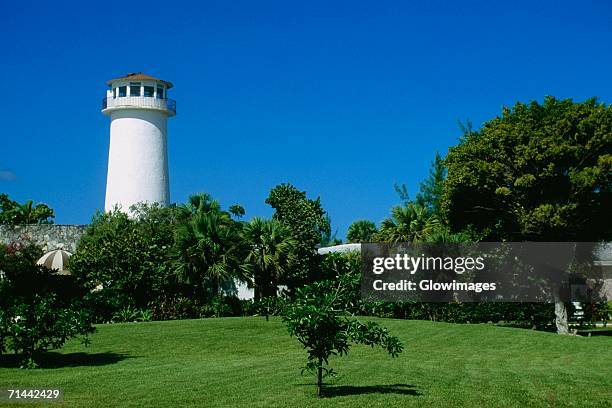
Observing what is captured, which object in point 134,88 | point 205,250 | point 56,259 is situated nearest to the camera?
point 205,250

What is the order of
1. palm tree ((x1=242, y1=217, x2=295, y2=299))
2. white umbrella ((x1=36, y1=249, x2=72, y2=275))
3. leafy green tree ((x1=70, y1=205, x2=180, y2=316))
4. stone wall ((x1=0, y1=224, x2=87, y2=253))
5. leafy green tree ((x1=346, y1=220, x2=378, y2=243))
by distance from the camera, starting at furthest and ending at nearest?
leafy green tree ((x1=346, y1=220, x2=378, y2=243)), stone wall ((x1=0, y1=224, x2=87, y2=253)), white umbrella ((x1=36, y1=249, x2=72, y2=275)), palm tree ((x1=242, y1=217, x2=295, y2=299)), leafy green tree ((x1=70, y1=205, x2=180, y2=316))

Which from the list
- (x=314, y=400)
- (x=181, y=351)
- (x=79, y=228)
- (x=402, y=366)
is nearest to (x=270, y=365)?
(x=402, y=366)

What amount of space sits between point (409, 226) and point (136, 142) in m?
14.8

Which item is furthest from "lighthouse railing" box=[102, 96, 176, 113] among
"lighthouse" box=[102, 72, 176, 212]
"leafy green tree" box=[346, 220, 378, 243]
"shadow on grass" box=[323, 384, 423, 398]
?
"shadow on grass" box=[323, 384, 423, 398]

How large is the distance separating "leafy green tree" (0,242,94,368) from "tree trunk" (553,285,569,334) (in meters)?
19.5

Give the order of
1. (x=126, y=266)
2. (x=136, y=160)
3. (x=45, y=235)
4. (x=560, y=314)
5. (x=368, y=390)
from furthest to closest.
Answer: (x=136, y=160) → (x=45, y=235) → (x=126, y=266) → (x=560, y=314) → (x=368, y=390)

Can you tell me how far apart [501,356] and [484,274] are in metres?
12.0

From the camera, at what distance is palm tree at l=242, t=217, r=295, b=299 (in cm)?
3428

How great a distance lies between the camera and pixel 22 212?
53.3 meters

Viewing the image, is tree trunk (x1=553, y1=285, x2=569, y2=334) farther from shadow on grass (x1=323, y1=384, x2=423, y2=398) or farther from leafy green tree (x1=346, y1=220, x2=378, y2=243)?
leafy green tree (x1=346, y1=220, x2=378, y2=243)

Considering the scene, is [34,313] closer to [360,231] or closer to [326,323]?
[326,323]

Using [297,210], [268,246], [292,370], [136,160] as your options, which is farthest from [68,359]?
[297,210]

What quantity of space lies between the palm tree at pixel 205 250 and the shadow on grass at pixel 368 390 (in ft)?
60.9

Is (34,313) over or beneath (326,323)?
over
